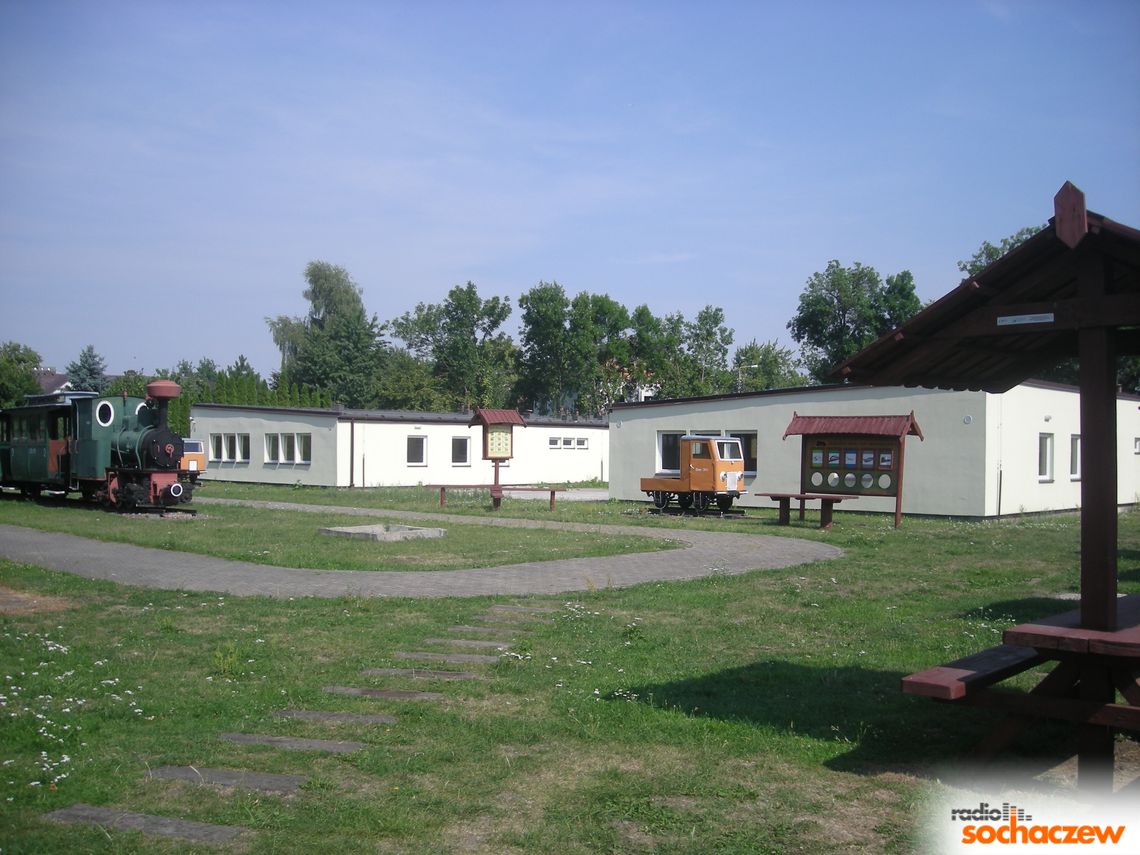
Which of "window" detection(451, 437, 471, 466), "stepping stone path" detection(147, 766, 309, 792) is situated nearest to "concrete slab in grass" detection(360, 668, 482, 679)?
"stepping stone path" detection(147, 766, 309, 792)

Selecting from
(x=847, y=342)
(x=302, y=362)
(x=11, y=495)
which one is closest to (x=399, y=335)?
(x=302, y=362)

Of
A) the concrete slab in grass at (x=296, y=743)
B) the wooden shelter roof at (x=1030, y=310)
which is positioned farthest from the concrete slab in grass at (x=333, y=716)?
the wooden shelter roof at (x=1030, y=310)

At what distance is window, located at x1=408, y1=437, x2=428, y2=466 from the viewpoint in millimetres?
40844

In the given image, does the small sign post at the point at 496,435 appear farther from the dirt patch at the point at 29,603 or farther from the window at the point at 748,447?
the dirt patch at the point at 29,603

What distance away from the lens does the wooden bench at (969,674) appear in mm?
5418

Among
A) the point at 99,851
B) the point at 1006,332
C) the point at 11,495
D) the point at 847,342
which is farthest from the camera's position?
the point at 847,342

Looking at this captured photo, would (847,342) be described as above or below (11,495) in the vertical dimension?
above

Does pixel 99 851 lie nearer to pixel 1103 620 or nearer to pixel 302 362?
pixel 1103 620

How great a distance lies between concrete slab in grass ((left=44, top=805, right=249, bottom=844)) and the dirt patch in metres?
6.40

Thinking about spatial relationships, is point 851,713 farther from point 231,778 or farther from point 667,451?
point 667,451

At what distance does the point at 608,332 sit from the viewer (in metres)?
72.7

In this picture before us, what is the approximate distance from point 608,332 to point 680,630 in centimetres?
6361

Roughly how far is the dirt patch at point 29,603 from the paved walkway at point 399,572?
123 centimetres

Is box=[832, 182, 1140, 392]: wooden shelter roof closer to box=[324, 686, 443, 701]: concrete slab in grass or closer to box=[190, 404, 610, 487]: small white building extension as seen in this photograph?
box=[324, 686, 443, 701]: concrete slab in grass
